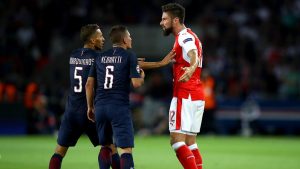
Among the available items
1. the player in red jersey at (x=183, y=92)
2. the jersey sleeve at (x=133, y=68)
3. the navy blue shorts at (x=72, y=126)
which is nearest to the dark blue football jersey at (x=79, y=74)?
the navy blue shorts at (x=72, y=126)

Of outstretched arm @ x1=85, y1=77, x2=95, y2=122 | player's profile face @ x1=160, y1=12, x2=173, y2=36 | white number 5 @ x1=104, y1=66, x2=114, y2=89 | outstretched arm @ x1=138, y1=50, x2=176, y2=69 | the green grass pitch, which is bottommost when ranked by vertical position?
the green grass pitch

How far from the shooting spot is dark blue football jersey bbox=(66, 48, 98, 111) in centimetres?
1048

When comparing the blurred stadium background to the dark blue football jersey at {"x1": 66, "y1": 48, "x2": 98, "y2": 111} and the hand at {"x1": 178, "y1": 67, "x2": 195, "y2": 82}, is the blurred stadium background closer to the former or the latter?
the dark blue football jersey at {"x1": 66, "y1": 48, "x2": 98, "y2": 111}

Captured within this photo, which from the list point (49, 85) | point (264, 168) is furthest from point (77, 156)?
point (49, 85)

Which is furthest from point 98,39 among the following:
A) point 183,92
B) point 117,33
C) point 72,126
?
point 183,92

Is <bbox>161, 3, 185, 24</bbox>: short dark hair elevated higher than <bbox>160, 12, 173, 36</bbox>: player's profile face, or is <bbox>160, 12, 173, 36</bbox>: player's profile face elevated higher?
<bbox>161, 3, 185, 24</bbox>: short dark hair

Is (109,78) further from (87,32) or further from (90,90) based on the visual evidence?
(87,32)

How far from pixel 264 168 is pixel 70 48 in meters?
15.7

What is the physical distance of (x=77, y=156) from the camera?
1556cm

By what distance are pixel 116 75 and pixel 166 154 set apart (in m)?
6.66

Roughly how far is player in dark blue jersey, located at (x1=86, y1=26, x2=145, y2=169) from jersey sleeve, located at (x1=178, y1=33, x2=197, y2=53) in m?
0.65

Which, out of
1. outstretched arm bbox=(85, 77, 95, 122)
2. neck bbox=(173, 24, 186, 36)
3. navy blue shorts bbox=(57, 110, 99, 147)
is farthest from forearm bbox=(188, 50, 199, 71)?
navy blue shorts bbox=(57, 110, 99, 147)

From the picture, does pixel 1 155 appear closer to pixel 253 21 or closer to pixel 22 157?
pixel 22 157

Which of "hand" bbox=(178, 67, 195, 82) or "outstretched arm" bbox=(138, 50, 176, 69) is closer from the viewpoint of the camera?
"hand" bbox=(178, 67, 195, 82)
